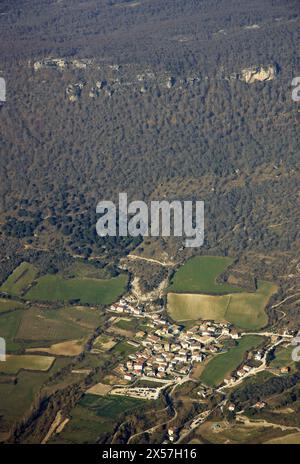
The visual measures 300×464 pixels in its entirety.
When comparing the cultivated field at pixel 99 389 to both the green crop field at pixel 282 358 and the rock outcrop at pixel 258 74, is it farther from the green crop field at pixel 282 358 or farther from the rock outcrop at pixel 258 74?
the rock outcrop at pixel 258 74

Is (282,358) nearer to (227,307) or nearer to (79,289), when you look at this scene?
(227,307)

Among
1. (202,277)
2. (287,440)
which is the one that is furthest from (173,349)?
(287,440)

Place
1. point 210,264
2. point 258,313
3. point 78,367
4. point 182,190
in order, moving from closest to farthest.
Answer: point 78,367 → point 258,313 → point 210,264 → point 182,190

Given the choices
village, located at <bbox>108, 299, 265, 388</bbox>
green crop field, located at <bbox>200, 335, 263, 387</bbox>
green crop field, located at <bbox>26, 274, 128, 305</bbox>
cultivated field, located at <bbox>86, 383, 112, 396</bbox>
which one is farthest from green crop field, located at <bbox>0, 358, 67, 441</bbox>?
green crop field, located at <bbox>26, 274, 128, 305</bbox>

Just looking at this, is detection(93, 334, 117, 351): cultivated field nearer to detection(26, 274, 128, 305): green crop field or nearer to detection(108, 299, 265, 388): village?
detection(108, 299, 265, 388): village

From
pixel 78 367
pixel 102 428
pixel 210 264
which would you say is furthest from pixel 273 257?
pixel 102 428

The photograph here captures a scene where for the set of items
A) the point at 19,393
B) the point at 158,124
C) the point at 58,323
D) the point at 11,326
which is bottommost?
the point at 19,393

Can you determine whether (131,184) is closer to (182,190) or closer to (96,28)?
(182,190)
